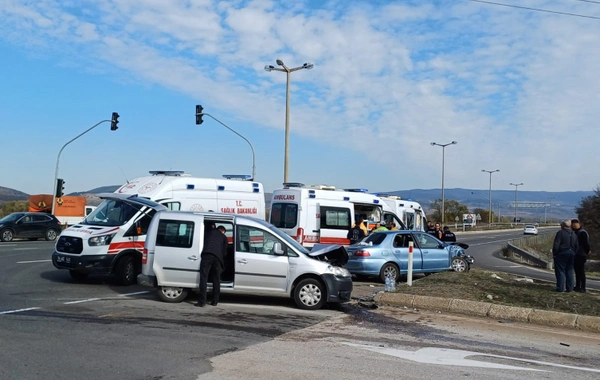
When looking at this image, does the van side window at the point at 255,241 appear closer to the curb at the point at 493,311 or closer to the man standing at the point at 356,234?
the curb at the point at 493,311

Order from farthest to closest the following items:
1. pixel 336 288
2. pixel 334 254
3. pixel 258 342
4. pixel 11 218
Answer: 1. pixel 11 218
2. pixel 334 254
3. pixel 336 288
4. pixel 258 342

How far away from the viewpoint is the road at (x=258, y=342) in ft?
22.6

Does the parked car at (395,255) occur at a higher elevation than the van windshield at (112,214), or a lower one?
lower

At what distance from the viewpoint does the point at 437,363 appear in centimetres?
751

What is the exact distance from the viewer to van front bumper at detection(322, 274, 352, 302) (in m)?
11.4

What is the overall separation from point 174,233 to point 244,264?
59.5 inches

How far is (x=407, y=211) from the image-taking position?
2503 cm

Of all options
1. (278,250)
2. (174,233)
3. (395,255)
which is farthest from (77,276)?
(395,255)

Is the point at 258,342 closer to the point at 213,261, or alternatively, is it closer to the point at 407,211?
the point at 213,261

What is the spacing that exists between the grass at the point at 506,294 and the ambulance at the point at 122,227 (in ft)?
20.4

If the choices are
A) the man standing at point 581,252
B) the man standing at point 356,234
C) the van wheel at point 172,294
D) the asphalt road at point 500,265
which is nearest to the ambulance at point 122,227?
the van wheel at point 172,294

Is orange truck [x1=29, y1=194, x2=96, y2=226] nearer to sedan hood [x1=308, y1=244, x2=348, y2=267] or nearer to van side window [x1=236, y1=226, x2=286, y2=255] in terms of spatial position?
van side window [x1=236, y1=226, x2=286, y2=255]

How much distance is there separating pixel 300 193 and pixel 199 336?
10.6 meters

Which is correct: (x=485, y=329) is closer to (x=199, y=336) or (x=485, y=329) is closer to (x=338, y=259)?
(x=338, y=259)
